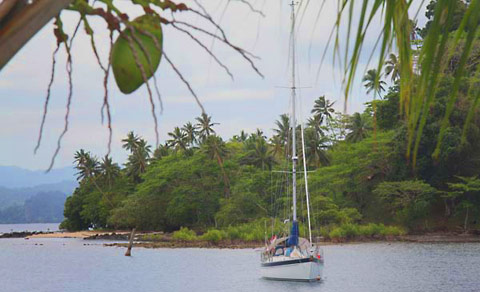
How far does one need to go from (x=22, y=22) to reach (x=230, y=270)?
42557mm

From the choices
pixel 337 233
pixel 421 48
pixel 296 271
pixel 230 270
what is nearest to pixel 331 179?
pixel 337 233

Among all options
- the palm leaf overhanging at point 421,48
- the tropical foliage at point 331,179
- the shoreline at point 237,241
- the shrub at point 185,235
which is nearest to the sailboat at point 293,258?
the tropical foliage at point 331,179

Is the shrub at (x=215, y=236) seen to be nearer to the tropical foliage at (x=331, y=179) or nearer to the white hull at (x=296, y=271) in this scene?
the tropical foliage at (x=331, y=179)

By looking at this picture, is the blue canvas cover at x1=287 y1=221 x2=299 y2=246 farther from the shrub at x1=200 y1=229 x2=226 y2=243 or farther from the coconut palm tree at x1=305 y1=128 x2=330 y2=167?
the coconut palm tree at x1=305 y1=128 x2=330 y2=167

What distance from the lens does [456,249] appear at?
45156mm

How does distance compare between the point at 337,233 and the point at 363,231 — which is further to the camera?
the point at 337,233

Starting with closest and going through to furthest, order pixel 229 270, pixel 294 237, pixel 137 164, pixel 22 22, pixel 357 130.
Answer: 1. pixel 22 22
2. pixel 294 237
3. pixel 229 270
4. pixel 357 130
5. pixel 137 164

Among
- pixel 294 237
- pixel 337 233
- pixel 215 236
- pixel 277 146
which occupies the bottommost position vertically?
pixel 294 237

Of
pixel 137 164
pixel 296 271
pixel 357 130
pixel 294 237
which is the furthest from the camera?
pixel 137 164

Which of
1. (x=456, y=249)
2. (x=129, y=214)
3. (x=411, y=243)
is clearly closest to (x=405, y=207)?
(x=411, y=243)

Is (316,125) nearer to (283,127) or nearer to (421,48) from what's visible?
(283,127)

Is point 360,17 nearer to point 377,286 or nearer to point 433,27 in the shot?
point 433,27

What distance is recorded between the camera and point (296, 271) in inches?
→ 1336

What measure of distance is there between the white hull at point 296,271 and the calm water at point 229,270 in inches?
18.4
